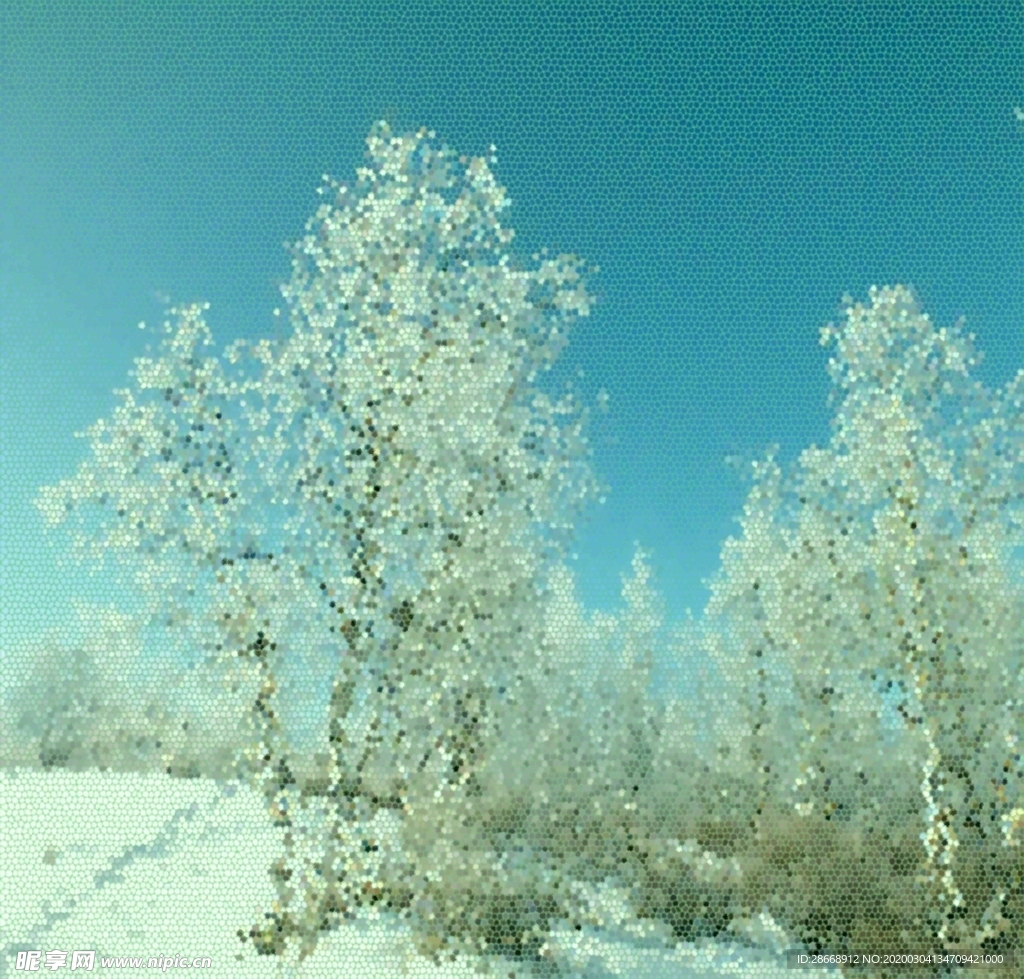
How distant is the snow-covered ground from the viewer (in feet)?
16.6

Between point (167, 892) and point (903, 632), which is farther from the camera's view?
point (903, 632)

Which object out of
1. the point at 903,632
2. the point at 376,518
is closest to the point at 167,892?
the point at 376,518

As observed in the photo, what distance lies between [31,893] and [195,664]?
1387 millimetres

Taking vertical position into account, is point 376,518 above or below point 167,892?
above

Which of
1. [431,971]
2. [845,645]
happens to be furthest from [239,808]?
[845,645]

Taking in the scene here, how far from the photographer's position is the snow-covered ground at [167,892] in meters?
5.07

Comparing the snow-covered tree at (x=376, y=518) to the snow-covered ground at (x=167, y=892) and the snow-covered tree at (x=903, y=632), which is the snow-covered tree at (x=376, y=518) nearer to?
the snow-covered ground at (x=167, y=892)

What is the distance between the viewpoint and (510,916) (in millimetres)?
5797

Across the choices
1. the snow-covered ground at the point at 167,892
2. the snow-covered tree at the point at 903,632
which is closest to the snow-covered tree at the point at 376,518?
the snow-covered ground at the point at 167,892

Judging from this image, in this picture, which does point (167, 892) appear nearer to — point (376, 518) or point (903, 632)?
point (376, 518)

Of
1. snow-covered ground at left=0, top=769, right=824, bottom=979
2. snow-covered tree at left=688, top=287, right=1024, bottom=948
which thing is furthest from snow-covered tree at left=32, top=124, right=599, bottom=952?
snow-covered tree at left=688, top=287, right=1024, bottom=948

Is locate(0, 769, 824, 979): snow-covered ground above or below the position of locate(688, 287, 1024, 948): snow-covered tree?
below

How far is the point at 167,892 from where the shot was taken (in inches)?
208

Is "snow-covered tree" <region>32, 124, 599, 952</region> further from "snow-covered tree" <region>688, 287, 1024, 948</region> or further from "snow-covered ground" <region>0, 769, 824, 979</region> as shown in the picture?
"snow-covered tree" <region>688, 287, 1024, 948</region>
